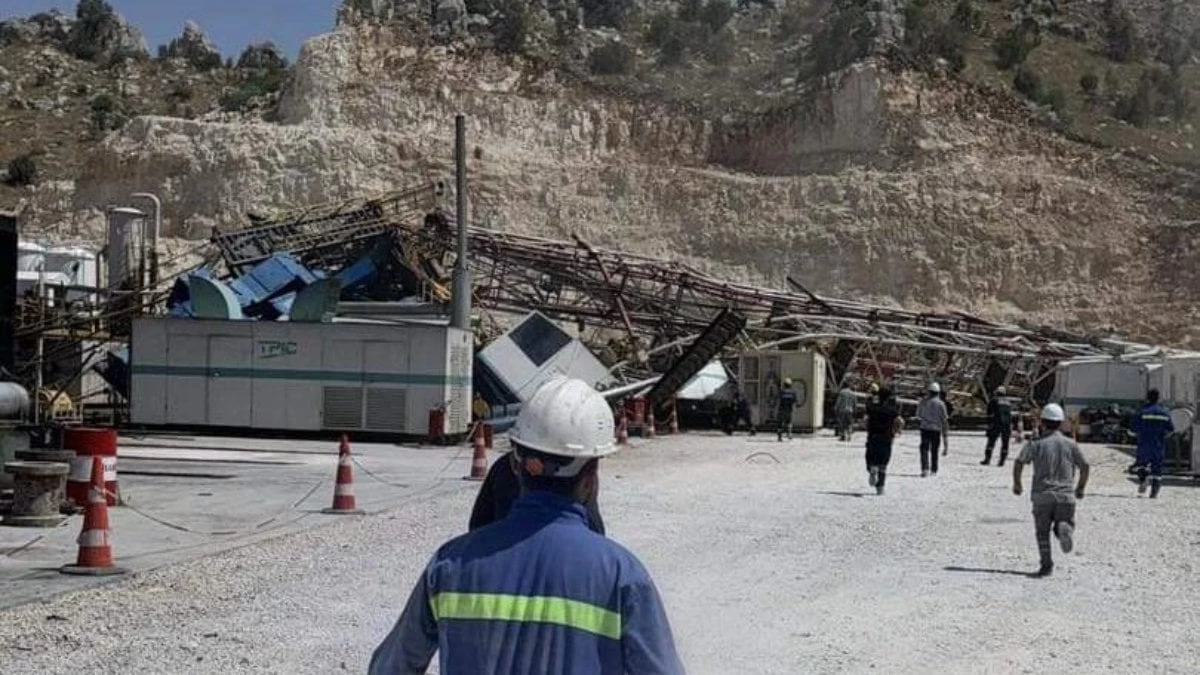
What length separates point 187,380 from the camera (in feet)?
104

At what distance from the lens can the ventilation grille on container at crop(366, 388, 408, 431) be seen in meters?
31.2

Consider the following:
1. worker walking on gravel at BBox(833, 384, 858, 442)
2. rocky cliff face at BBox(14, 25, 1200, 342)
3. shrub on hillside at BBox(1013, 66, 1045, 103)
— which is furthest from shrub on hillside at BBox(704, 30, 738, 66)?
worker walking on gravel at BBox(833, 384, 858, 442)

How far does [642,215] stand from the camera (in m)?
63.8

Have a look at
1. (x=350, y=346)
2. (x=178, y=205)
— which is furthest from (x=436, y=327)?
(x=178, y=205)

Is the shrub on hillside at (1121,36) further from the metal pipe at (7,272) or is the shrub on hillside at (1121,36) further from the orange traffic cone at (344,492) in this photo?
the metal pipe at (7,272)

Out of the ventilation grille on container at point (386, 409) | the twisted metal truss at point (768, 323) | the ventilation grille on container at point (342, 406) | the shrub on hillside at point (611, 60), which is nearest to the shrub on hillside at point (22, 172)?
the shrub on hillside at point (611, 60)

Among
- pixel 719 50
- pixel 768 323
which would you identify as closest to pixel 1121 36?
pixel 719 50

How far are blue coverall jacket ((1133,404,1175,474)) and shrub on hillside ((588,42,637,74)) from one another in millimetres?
55156

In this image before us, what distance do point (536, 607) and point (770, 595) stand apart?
7994 mm

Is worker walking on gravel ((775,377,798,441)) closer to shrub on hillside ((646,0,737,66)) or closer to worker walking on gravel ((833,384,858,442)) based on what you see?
A: worker walking on gravel ((833,384,858,442))

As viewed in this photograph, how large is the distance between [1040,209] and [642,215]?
1645 centimetres

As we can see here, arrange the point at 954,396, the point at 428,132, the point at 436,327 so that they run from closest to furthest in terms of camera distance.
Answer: the point at 436,327 < the point at 954,396 < the point at 428,132

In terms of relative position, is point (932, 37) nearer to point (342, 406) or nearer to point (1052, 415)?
point (342, 406)

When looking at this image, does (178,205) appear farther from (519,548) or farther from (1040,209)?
(519,548)
